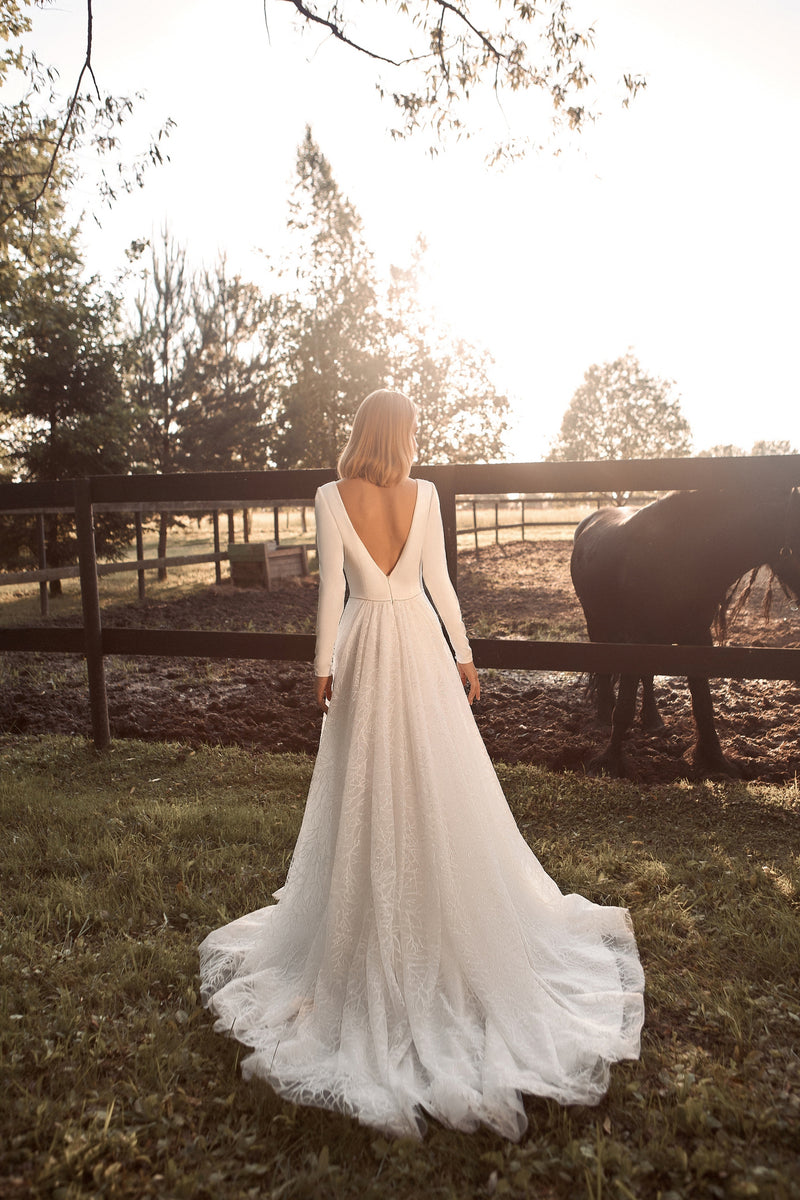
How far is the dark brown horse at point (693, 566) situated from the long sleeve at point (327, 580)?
2.75 meters

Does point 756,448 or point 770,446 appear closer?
point 756,448

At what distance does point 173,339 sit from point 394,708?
22.7 metres

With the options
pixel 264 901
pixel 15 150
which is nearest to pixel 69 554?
pixel 15 150

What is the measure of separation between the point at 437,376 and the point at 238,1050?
22806 mm

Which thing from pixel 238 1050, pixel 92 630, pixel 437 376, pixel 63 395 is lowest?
pixel 238 1050

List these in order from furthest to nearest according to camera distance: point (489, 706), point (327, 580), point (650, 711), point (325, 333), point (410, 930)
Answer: point (325, 333), point (489, 706), point (650, 711), point (327, 580), point (410, 930)

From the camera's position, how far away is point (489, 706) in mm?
5906

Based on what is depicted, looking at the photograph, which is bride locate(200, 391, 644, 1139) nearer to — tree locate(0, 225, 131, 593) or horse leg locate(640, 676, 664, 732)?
horse leg locate(640, 676, 664, 732)

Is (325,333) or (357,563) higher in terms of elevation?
(325,333)

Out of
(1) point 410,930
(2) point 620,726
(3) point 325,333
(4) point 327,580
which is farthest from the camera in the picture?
(3) point 325,333

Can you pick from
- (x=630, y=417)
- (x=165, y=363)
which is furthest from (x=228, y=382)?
(x=630, y=417)

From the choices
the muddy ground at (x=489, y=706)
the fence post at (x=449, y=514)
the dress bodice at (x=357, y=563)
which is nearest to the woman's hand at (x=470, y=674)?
the dress bodice at (x=357, y=563)

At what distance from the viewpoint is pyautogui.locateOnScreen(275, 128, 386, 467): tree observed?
22.9m

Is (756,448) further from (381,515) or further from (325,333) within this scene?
(381,515)
